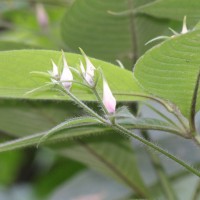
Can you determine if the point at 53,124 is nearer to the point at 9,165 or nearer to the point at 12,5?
the point at 12,5

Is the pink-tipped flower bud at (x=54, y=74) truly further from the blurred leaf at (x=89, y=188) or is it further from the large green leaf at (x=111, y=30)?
the blurred leaf at (x=89, y=188)

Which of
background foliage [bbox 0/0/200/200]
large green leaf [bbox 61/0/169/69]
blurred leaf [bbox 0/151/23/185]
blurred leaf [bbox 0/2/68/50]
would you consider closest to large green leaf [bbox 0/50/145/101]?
background foliage [bbox 0/0/200/200]

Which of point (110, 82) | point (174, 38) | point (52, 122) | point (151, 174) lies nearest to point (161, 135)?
point (151, 174)

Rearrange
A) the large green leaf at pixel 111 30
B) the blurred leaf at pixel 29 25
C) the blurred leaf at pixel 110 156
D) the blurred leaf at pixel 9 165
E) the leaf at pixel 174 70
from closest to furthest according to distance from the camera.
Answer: the leaf at pixel 174 70
the large green leaf at pixel 111 30
the blurred leaf at pixel 110 156
the blurred leaf at pixel 29 25
the blurred leaf at pixel 9 165

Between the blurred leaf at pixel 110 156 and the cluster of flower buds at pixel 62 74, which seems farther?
the blurred leaf at pixel 110 156

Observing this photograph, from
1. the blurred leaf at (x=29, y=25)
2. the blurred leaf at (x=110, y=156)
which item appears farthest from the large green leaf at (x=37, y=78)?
the blurred leaf at (x=29, y=25)

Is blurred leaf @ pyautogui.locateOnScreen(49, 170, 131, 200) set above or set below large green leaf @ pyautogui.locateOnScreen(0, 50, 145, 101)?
below

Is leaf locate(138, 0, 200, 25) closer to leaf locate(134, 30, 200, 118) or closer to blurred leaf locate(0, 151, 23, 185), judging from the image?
leaf locate(134, 30, 200, 118)
